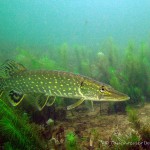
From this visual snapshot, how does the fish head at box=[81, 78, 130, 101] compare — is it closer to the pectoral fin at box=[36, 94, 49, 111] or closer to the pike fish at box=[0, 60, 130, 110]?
the pike fish at box=[0, 60, 130, 110]

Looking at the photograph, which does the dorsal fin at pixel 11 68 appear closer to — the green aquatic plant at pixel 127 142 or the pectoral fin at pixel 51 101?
the pectoral fin at pixel 51 101

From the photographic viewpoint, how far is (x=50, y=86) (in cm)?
462

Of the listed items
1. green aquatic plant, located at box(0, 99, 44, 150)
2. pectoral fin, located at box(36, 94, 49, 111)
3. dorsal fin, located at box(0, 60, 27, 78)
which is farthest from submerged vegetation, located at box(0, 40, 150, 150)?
dorsal fin, located at box(0, 60, 27, 78)

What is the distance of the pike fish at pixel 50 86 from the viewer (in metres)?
4.39

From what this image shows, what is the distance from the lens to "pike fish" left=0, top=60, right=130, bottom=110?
4391 mm

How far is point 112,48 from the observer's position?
10023 mm

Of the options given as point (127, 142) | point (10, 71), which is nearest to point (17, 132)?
point (127, 142)

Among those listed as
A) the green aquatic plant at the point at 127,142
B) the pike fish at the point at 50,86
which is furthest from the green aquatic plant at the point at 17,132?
the green aquatic plant at the point at 127,142

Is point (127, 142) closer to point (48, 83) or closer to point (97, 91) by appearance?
point (97, 91)

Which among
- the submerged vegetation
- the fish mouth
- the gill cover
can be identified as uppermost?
the gill cover

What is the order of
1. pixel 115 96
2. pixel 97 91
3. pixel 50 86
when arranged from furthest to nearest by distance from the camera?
pixel 50 86 < pixel 97 91 < pixel 115 96

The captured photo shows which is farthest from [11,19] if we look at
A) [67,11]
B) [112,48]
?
[112,48]

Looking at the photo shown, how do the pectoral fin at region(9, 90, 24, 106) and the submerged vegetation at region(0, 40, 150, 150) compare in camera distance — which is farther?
the pectoral fin at region(9, 90, 24, 106)

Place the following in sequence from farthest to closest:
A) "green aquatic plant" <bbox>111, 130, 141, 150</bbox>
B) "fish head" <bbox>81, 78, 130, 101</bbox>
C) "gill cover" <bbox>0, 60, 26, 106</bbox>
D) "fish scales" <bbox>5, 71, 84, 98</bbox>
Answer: "gill cover" <bbox>0, 60, 26, 106</bbox>, "fish scales" <bbox>5, 71, 84, 98</bbox>, "fish head" <bbox>81, 78, 130, 101</bbox>, "green aquatic plant" <bbox>111, 130, 141, 150</bbox>
